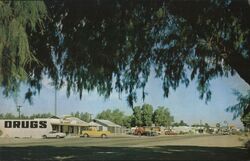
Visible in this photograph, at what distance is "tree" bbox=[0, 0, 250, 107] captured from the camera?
38.6ft

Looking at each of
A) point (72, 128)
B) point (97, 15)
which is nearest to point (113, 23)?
point (97, 15)

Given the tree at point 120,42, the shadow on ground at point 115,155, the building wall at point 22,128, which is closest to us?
the tree at point 120,42

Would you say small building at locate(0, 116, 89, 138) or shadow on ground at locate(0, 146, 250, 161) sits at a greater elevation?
small building at locate(0, 116, 89, 138)

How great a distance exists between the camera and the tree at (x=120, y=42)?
38.6 feet

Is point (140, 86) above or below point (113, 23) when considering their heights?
below

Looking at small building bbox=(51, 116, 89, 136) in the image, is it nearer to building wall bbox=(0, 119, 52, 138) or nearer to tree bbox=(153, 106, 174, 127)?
building wall bbox=(0, 119, 52, 138)

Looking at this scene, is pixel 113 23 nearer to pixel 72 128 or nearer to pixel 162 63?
pixel 162 63

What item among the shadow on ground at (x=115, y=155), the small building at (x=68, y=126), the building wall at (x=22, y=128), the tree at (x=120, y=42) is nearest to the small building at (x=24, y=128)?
the building wall at (x=22, y=128)

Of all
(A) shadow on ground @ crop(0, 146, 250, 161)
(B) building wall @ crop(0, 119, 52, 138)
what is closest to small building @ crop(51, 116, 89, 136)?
(B) building wall @ crop(0, 119, 52, 138)

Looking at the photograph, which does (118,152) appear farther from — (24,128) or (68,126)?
(68,126)

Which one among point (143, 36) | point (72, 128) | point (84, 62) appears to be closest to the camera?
point (84, 62)

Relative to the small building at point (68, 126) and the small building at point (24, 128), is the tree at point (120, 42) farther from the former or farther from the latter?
the small building at point (68, 126)

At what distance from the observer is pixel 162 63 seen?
62.0ft

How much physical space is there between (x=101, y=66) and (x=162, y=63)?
4.38 m
